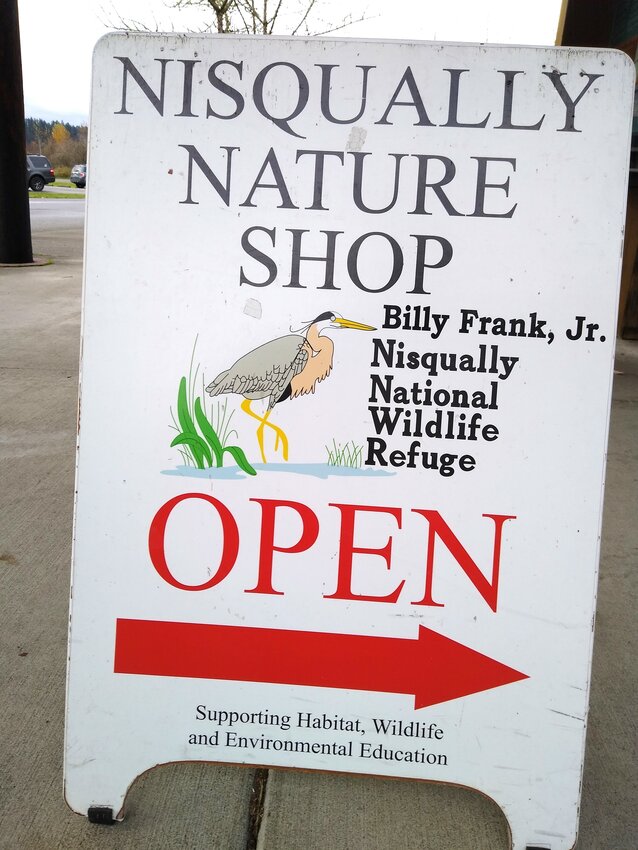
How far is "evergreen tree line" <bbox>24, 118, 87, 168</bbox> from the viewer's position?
217 feet

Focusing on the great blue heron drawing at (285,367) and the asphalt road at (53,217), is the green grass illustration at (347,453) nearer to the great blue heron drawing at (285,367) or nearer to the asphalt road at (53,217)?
the great blue heron drawing at (285,367)

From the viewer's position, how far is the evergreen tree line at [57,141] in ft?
217

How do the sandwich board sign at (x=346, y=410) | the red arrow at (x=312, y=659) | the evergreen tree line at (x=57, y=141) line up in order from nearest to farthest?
the sandwich board sign at (x=346, y=410) < the red arrow at (x=312, y=659) < the evergreen tree line at (x=57, y=141)

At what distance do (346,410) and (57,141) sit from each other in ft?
293

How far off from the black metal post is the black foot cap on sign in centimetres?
1027

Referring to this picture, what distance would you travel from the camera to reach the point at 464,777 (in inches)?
69.9

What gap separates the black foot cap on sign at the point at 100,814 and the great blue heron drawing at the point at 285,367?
900mm

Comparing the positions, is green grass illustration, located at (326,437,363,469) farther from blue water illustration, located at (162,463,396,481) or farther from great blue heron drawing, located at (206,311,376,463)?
great blue heron drawing, located at (206,311,376,463)

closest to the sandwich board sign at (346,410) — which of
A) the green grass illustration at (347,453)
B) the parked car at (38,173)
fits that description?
the green grass illustration at (347,453)

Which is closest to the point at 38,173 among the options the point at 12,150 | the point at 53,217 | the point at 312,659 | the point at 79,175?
the point at 79,175

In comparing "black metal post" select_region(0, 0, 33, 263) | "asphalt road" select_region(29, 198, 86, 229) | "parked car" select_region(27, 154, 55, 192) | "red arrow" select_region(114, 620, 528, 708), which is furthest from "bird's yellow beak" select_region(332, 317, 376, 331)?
"parked car" select_region(27, 154, 55, 192)

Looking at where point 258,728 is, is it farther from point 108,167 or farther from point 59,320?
point 59,320

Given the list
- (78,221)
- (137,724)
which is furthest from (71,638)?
(78,221)

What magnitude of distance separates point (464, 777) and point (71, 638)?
86 cm
